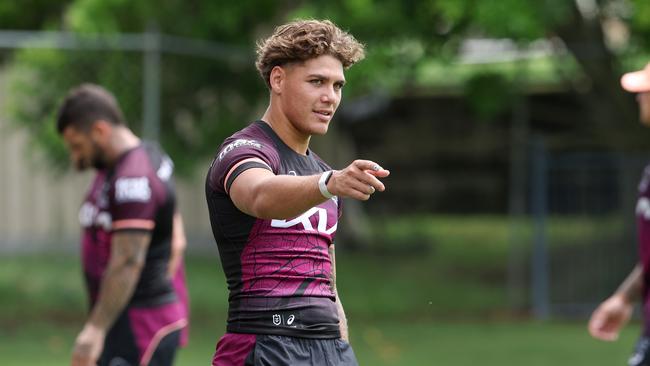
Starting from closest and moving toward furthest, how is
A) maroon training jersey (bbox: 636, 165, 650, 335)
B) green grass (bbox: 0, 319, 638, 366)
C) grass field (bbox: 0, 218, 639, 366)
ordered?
maroon training jersey (bbox: 636, 165, 650, 335) < green grass (bbox: 0, 319, 638, 366) < grass field (bbox: 0, 218, 639, 366)

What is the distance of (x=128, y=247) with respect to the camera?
6.77 meters

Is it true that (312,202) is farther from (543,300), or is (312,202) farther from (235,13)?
(543,300)

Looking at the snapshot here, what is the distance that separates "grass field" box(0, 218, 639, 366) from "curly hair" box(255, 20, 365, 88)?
7.83m

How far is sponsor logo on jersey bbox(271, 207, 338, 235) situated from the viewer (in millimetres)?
4730

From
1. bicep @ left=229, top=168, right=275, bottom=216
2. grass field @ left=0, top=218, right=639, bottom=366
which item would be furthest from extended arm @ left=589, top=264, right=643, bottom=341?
grass field @ left=0, top=218, right=639, bottom=366

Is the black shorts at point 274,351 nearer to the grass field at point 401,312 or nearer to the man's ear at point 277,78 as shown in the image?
the man's ear at point 277,78

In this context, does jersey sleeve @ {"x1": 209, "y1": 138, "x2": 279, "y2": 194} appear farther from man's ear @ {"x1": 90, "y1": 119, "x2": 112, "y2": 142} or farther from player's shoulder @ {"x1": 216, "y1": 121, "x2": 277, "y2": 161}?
man's ear @ {"x1": 90, "y1": 119, "x2": 112, "y2": 142}

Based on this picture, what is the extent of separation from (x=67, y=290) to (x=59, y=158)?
4.89 feet

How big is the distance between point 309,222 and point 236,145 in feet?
1.35

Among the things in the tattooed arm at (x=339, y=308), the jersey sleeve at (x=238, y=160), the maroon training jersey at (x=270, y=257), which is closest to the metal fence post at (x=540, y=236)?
the tattooed arm at (x=339, y=308)

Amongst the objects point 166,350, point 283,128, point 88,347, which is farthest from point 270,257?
point 166,350

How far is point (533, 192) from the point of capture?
17.3 m

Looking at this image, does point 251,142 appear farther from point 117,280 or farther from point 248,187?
point 117,280

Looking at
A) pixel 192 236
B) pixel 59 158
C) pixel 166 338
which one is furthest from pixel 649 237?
pixel 192 236
